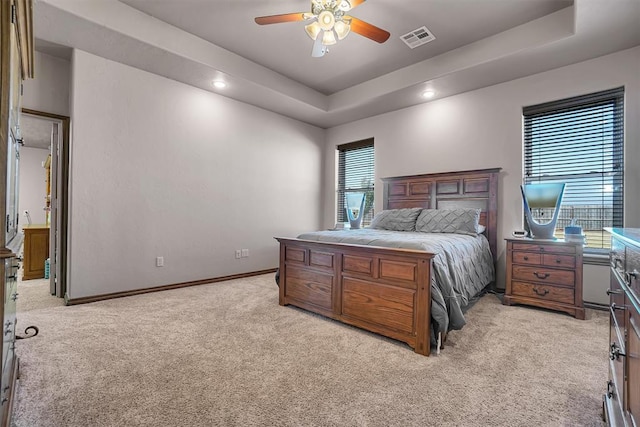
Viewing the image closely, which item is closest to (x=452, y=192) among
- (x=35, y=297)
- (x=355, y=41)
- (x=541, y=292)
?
(x=541, y=292)

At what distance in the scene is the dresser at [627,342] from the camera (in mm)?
851

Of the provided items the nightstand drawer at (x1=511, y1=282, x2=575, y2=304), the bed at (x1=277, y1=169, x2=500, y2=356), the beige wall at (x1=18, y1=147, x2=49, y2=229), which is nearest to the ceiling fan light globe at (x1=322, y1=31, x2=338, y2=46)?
the bed at (x1=277, y1=169, x2=500, y2=356)

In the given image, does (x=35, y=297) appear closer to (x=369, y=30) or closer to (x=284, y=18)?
(x=284, y=18)

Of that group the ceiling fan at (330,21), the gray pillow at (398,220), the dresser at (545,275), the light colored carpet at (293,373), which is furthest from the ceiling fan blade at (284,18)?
the dresser at (545,275)

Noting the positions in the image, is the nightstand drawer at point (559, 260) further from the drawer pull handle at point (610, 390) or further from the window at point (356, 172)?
the window at point (356, 172)

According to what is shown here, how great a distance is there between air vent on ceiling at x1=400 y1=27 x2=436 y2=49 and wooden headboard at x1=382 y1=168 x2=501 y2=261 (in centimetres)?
172

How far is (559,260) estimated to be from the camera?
9.62ft

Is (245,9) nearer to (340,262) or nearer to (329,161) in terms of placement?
(340,262)

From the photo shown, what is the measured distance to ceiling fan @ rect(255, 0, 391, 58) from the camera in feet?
8.02

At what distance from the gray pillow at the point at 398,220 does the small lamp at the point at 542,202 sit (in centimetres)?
119

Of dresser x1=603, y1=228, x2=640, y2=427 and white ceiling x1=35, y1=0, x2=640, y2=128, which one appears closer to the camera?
dresser x1=603, y1=228, x2=640, y2=427

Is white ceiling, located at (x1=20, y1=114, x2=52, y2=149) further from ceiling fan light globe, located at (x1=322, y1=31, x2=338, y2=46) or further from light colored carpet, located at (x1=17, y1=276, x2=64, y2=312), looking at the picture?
ceiling fan light globe, located at (x1=322, y1=31, x2=338, y2=46)

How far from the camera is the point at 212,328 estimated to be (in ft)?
8.23

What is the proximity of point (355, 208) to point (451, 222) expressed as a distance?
1.51 metres
